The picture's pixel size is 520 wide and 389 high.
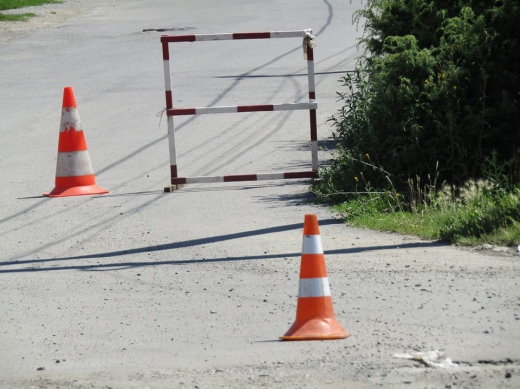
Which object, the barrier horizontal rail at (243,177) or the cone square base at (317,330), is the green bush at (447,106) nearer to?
the barrier horizontal rail at (243,177)

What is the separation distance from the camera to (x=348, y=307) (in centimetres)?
645

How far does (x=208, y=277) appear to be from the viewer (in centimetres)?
738

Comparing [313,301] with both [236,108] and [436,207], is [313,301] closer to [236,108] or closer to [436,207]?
[436,207]

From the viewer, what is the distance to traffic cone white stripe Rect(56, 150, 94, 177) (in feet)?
35.3

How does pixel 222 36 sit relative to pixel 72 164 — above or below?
above

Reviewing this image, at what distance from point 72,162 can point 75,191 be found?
0.34m

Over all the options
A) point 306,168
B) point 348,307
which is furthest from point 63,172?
point 348,307

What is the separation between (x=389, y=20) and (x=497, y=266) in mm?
3942

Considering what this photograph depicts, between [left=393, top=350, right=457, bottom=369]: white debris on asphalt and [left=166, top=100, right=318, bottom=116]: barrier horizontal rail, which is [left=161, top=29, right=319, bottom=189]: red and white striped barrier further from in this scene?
[left=393, top=350, right=457, bottom=369]: white debris on asphalt

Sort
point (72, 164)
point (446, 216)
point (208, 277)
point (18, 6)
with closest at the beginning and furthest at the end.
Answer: point (208, 277) → point (446, 216) → point (72, 164) → point (18, 6)

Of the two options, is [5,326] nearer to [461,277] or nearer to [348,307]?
[348,307]

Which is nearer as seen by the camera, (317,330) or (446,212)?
(317,330)

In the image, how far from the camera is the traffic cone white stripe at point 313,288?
19.2ft

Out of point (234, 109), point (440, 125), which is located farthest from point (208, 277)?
point (234, 109)
